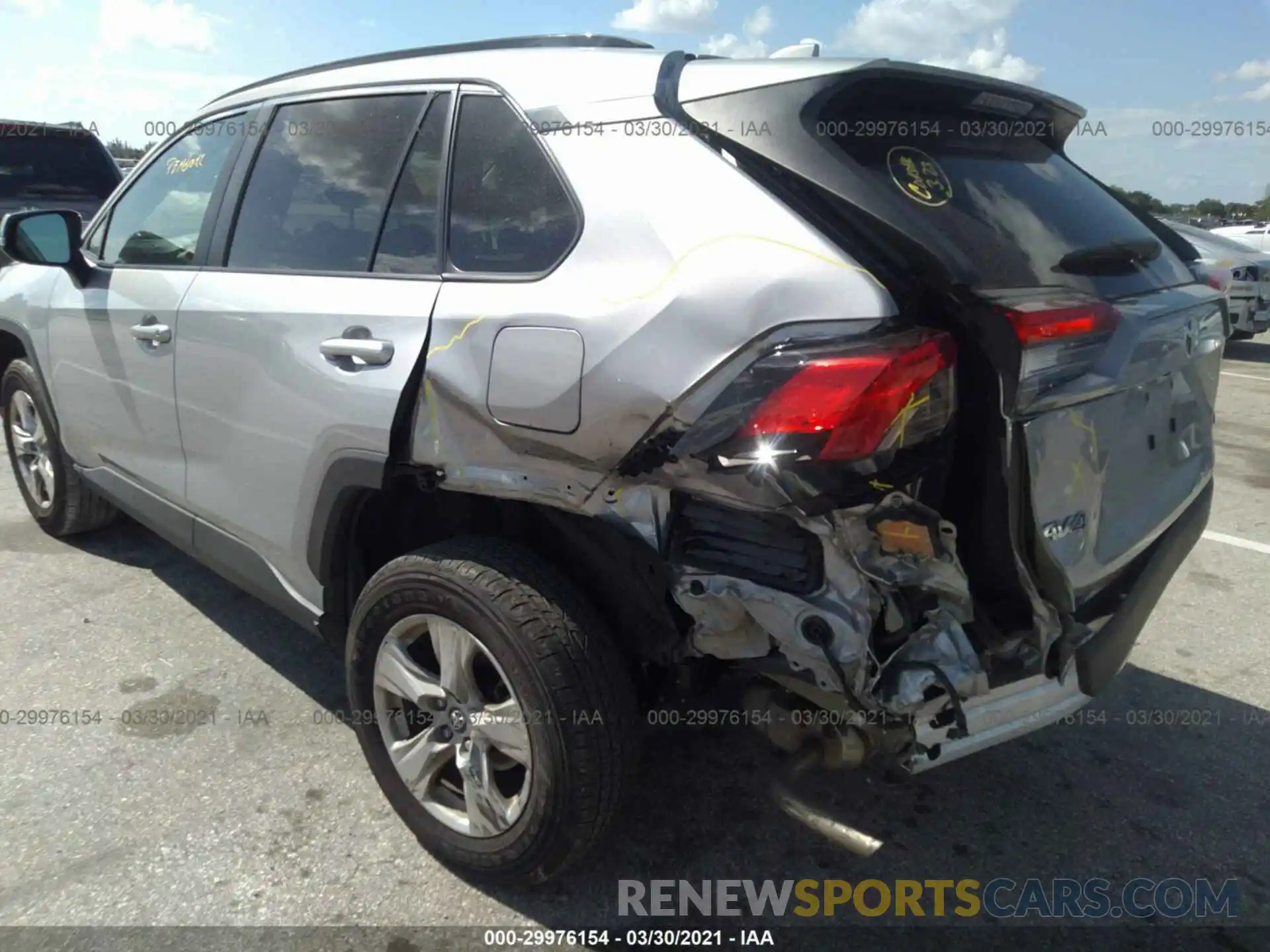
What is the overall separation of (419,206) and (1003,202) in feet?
4.58

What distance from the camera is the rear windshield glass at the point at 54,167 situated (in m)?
8.23

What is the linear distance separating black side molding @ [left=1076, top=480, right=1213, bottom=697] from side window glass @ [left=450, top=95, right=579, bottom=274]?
1.44 metres

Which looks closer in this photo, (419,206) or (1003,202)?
(1003,202)

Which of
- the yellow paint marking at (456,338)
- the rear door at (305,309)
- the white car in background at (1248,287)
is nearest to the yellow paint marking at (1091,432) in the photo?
the yellow paint marking at (456,338)

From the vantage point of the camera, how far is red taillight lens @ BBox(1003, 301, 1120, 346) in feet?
5.81

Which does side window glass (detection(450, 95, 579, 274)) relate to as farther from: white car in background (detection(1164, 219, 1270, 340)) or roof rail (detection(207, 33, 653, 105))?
white car in background (detection(1164, 219, 1270, 340))

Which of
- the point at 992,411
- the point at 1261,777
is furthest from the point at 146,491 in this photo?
the point at 1261,777

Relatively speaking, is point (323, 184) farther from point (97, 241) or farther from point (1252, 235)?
point (1252, 235)

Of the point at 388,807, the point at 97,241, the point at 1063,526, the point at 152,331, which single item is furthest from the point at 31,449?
the point at 1063,526

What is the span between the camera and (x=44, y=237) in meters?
3.46

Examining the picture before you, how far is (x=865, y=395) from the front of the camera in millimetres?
1667

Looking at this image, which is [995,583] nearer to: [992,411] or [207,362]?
[992,411]

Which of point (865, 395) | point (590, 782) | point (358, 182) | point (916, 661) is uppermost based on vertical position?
point (358, 182)

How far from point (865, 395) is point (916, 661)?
53cm
